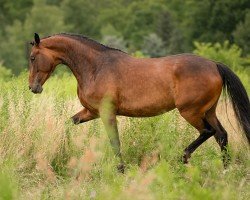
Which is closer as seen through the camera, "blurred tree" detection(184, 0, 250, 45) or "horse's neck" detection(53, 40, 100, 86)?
"horse's neck" detection(53, 40, 100, 86)

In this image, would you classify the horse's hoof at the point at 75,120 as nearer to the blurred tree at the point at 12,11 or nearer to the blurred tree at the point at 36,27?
the blurred tree at the point at 36,27

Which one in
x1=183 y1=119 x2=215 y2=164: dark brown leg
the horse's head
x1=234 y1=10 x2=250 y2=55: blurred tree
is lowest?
x1=234 y1=10 x2=250 y2=55: blurred tree

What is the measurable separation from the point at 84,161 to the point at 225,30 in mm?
56937

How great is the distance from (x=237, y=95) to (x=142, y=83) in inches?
47.6

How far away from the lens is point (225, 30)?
60531 millimetres

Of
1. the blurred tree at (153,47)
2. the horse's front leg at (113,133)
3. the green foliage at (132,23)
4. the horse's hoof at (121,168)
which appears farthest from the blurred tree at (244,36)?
the horse's hoof at (121,168)

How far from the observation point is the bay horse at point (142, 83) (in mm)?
8008

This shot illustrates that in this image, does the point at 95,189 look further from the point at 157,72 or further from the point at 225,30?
the point at 225,30

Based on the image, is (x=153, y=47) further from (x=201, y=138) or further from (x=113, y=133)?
(x=113, y=133)

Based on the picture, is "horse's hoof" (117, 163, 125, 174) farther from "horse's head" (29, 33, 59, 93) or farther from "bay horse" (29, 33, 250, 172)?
"horse's head" (29, 33, 59, 93)

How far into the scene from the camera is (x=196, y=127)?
812 cm

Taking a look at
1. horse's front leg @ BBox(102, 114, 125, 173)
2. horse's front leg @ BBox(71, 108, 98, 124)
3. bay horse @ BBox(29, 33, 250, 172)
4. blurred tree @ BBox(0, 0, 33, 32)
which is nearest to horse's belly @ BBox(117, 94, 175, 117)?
bay horse @ BBox(29, 33, 250, 172)

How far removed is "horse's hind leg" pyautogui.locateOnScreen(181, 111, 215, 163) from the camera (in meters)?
8.02

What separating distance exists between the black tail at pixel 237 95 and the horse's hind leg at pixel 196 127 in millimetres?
397
